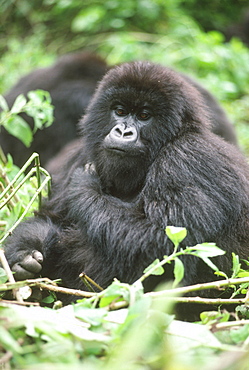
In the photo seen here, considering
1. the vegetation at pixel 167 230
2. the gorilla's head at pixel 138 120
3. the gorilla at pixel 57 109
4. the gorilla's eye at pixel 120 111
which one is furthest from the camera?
the gorilla at pixel 57 109

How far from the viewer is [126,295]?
1.66 m

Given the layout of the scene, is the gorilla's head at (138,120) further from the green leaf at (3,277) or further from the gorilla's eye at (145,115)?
the green leaf at (3,277)

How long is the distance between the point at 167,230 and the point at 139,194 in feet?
2.69

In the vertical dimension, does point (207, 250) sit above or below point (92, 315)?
above

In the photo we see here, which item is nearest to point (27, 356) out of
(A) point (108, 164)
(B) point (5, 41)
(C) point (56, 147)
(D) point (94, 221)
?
(D) point (94, 221)

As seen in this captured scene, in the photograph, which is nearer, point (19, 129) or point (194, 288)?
point (194, 288)

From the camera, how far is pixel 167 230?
5.76 feet

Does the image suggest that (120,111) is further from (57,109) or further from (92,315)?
(57,109)

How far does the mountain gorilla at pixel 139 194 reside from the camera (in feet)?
7.80

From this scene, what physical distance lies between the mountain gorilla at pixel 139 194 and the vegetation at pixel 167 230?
0.14m

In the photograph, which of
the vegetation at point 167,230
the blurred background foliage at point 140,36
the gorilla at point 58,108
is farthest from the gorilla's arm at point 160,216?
the blurred background foliage at point 140,36

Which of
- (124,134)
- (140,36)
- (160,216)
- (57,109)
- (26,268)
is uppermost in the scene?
(140,36)

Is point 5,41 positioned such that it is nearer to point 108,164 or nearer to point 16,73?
point 16,73

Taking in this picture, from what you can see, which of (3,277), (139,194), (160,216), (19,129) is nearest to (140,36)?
(19,129)
